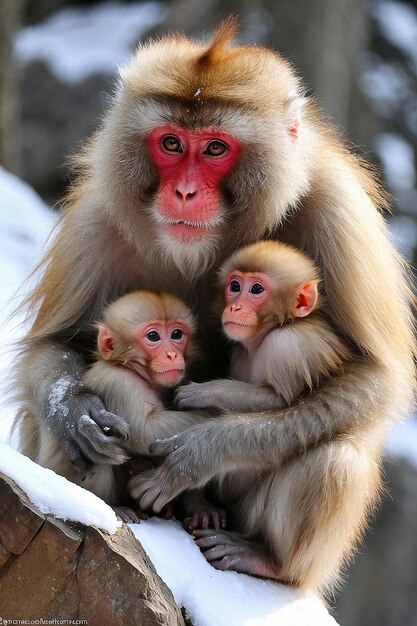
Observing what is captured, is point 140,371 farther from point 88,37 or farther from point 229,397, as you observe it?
point 88,37

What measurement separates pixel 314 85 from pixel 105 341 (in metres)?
7.99

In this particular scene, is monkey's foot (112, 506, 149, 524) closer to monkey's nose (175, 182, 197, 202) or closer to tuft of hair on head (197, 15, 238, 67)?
monkey's nose (175, 182, 197, 202)

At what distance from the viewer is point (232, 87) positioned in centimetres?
412

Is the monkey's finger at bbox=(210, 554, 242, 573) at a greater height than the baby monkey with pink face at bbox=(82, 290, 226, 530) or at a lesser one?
lesser

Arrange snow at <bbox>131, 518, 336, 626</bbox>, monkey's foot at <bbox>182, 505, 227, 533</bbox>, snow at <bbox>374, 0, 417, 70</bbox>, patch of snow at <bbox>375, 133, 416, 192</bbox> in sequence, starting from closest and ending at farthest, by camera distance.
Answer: snow at <bbox>131, 518, 336, 626</bbox> → monkey's foot at <bbox>182, 505, 227, 533</bbox> → patch of snow at <bbox>375, 133, 416, 192</bbox> → snow at <bbox>374, 0, 417, 70</bbox>

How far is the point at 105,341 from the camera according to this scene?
425cm

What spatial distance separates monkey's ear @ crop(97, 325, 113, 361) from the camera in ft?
13.9

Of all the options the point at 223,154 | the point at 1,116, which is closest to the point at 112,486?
the point at 223,154

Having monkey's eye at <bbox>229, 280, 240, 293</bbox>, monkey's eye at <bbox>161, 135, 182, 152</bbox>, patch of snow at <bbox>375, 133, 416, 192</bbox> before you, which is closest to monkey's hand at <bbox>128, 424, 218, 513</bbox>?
monkey's eye at <bbox>229, 280, 240, 293</bbox>

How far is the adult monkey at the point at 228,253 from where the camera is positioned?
409 centimetres

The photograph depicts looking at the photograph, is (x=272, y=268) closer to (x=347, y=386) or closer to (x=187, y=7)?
(x=347, y=386)

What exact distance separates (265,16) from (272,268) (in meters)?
8.38

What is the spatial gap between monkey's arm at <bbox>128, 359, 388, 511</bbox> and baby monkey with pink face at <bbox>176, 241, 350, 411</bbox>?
0.25 ft

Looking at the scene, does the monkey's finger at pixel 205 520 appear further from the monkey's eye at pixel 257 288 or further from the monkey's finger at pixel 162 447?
the monkey's eye at pixel 257 288
